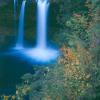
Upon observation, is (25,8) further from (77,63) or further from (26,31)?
(77,63)

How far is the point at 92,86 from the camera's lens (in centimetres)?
753

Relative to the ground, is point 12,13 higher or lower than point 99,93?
higher

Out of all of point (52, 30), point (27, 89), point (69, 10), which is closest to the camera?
point (27, 89)

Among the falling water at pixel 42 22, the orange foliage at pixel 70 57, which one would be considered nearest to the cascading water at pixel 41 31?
the falling water at pixel 42 22

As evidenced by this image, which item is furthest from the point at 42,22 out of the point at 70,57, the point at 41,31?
the point at 70,57

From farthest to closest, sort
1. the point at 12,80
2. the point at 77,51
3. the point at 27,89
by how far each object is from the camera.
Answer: the point at 12,80, the point at 27,89, the point at 77,51

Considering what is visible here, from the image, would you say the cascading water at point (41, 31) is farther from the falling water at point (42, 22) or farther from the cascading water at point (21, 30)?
the cascading water at point (21, 30)

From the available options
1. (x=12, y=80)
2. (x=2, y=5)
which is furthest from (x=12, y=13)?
(x=12, y=80)

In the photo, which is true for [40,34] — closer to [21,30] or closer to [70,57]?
[21,30]

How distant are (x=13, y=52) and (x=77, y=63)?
7607 millimetres

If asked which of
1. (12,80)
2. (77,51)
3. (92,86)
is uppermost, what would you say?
(77,51)

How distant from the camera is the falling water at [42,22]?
51.0 feet

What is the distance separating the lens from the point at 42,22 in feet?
51.5

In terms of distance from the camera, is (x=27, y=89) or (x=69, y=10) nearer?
(x=27, y=89)
